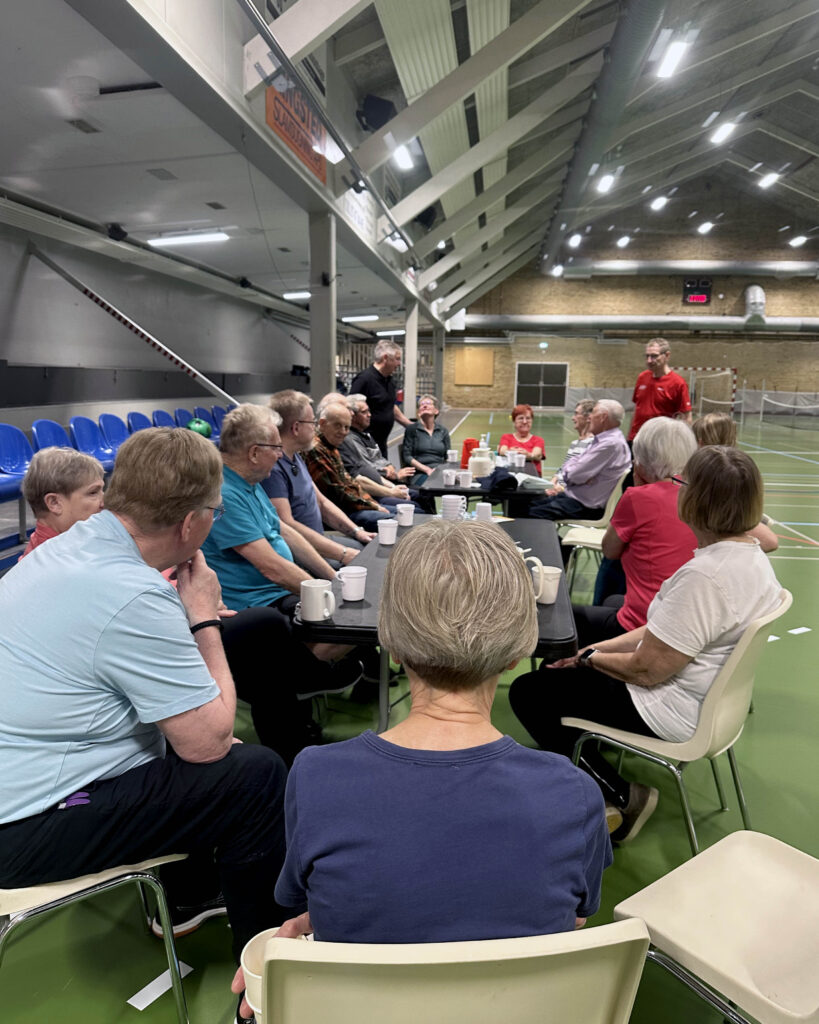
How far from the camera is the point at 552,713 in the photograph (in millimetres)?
2037

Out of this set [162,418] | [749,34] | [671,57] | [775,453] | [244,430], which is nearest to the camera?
[244,430]

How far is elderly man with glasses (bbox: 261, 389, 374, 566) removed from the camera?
2893mm

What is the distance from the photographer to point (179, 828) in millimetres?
1309

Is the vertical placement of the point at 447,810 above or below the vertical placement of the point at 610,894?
above

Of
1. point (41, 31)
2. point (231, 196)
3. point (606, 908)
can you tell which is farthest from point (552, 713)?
point (231, 196)

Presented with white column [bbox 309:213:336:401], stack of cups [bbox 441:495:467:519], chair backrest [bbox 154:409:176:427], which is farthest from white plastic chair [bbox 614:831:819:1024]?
chair backrest [bbox 154:409:176:427]

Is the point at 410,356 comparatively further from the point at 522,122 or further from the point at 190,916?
the point at 190,916

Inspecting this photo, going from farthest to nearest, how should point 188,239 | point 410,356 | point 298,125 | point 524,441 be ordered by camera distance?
point 410,356 → point 188,239 → point 524,441 → point 298,125

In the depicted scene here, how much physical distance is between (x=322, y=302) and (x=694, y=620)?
503 cm

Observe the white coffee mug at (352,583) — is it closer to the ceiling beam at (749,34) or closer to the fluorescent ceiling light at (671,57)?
the fluorescent ceiling light at (671,57)

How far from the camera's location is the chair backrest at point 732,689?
160 centimetres

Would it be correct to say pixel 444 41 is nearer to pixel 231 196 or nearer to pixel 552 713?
pixel 231 196

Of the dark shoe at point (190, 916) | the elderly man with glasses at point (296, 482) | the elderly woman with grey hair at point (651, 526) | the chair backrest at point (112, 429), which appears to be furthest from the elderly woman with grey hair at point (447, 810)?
the chair backrest at point (112, 429)

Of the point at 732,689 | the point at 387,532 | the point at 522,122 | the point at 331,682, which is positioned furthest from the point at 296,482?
the point at 522,122
